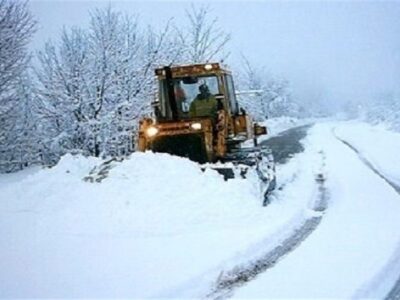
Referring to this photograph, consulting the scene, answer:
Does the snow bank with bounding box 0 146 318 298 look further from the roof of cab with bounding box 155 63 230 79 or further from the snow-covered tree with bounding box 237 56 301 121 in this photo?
the snow-covered tree with bounding box 237 56 301 121

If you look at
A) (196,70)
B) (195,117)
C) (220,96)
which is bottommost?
(195,117)

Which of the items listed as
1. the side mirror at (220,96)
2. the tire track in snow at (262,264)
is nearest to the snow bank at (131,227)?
the tire track in snow at (262,264)

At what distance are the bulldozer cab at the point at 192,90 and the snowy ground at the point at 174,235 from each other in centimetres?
224

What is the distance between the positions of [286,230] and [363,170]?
8.99 metres

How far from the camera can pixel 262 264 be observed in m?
6.79

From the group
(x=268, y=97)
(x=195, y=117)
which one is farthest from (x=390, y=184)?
(x=268, y=97)

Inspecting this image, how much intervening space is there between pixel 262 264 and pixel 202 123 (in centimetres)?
486

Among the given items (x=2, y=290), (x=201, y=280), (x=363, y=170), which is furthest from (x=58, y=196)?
(x=363, y=170)

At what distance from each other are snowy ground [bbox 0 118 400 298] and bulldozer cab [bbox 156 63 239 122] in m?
2.24

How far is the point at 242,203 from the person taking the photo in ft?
30.9

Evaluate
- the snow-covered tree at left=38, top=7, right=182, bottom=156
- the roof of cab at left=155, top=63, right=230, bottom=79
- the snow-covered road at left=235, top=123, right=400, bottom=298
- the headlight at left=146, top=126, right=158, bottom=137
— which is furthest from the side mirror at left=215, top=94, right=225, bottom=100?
the snow-covered tree at left=38, top=7, right=182, bottom=156

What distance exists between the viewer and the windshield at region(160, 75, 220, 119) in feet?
39.8

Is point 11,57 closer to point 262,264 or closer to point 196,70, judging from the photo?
point 196,70

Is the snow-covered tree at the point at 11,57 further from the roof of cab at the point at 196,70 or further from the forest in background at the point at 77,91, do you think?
the roof of cab at the point at 196,70
